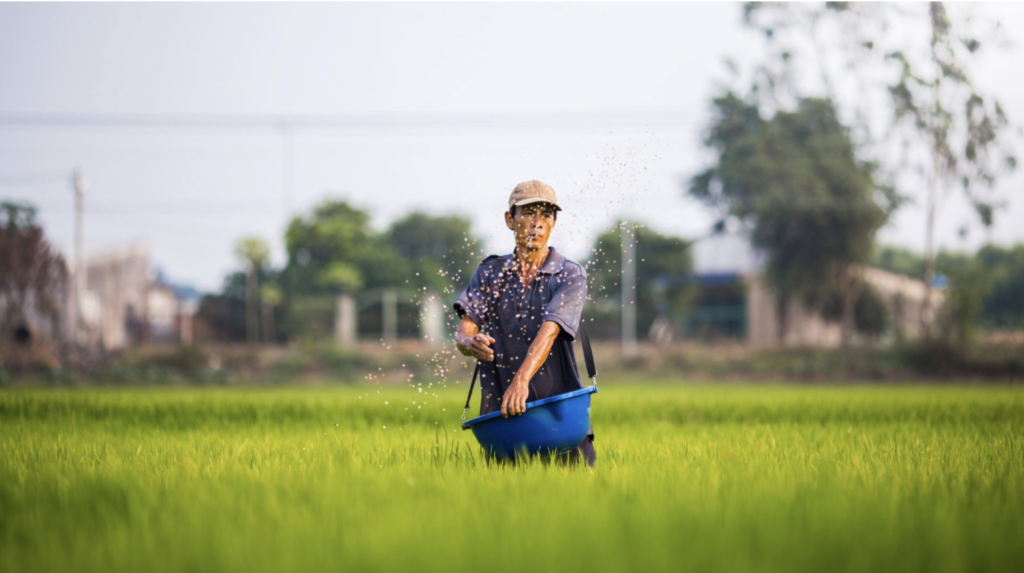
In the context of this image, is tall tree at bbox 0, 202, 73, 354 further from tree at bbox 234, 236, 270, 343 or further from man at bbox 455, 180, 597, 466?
man at bbox 455, 180, 597, 466

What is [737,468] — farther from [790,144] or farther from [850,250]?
[850,250]

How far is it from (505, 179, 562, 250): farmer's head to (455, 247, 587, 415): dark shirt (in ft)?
0.52

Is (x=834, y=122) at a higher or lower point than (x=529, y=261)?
higher

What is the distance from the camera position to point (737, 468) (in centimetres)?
384

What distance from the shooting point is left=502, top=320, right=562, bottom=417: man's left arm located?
3.46 metres

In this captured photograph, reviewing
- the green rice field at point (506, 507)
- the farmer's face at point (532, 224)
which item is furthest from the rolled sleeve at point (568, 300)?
the green rice field at point (506, 507)

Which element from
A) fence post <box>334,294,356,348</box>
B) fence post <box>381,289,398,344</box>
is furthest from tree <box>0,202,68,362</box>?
fence post <box>381,289,398,344</box>

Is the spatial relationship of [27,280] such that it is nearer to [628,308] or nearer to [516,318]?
[516,318]

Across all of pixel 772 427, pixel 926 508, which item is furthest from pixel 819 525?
pixel 772 427

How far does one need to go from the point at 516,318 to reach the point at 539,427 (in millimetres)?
683

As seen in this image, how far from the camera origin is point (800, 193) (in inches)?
999

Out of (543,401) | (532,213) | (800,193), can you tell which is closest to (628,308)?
(800,193)

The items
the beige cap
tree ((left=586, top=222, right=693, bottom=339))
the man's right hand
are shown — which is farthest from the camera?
tree ((left=586, top=222, right=693, bottom=339))

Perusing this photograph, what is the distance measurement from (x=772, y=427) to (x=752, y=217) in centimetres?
2111
